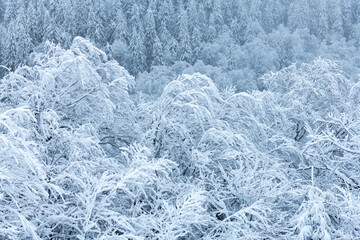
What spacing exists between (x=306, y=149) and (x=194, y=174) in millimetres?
2241

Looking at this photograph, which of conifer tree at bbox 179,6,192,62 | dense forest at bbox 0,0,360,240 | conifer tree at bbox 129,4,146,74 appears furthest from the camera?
conifer tree at bbox 179,6,192,62

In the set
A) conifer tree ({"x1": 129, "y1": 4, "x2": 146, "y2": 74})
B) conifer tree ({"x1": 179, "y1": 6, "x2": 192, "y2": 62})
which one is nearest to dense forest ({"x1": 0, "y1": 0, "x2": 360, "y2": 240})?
conifer tree ({"x1": 129, "y1": 4, "x2": 146, "y2": 74})

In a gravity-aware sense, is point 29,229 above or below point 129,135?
above

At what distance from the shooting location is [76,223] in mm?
3854

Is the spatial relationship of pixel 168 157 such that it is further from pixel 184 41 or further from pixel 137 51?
pixel 184 41

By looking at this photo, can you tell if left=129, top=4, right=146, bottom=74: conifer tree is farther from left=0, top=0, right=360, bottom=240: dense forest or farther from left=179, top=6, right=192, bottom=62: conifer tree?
left=0, top=0, right=360, bottom=240: dense forest

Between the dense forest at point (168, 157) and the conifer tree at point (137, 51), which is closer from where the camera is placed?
the dense forest at point (168, 157)

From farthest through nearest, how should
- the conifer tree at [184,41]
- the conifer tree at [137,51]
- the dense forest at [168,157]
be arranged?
the conifer tree at [184,41], the conifer tree at [137,51], the dense forest at [168,157]

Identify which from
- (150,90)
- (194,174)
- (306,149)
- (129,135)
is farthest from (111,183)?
(150,90)

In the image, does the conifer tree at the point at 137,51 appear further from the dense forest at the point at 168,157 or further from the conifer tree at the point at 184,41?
the dense forest at the point at 168,157

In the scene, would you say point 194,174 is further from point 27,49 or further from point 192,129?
point 27,49

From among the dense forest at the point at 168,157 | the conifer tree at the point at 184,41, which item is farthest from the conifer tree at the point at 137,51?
the dense forest at the point at 168,157

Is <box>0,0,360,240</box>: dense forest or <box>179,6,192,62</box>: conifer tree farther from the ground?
<box>0,0,360,240</box>: dense forest

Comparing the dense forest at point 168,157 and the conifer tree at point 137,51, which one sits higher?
the dense forest at point 168,157
